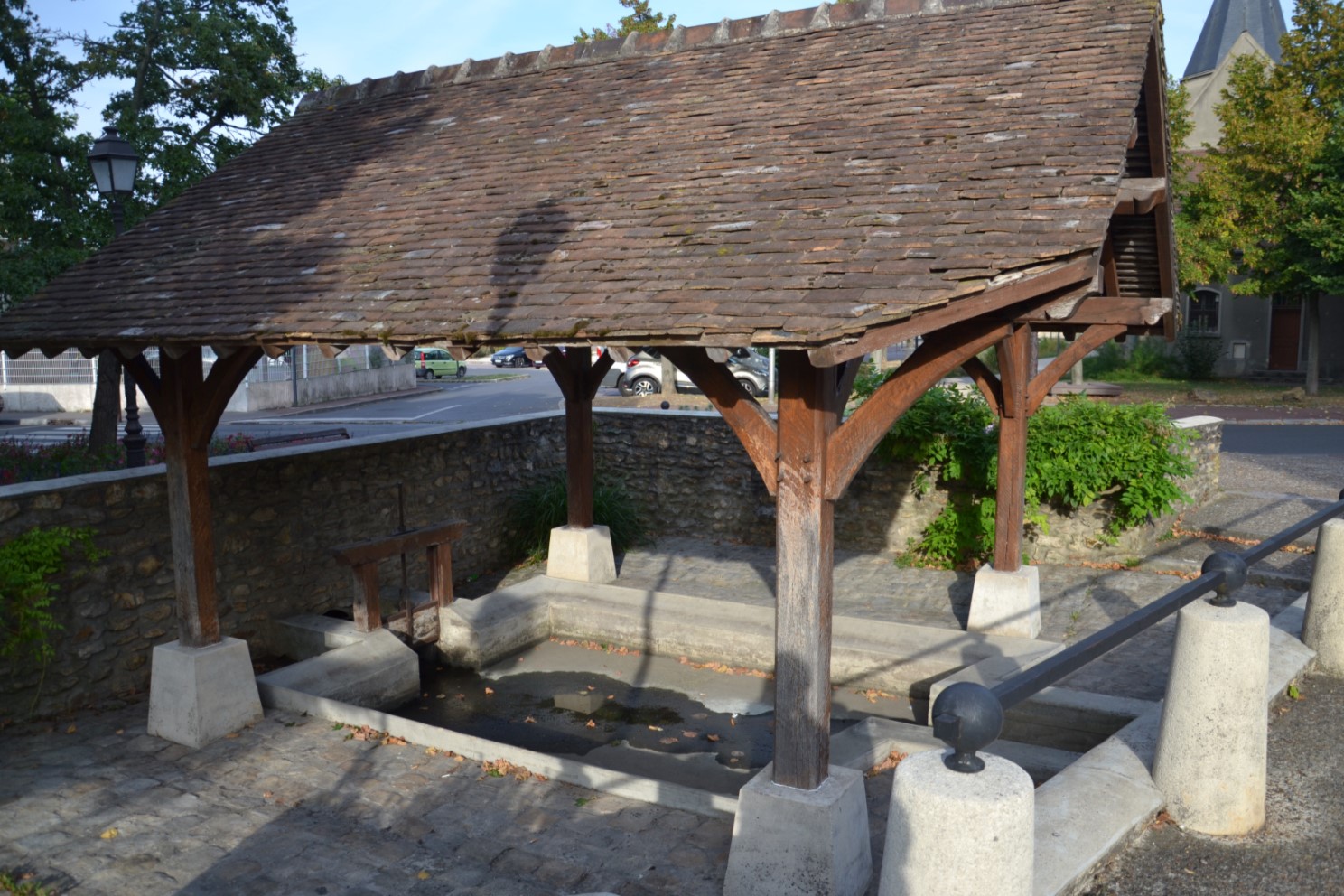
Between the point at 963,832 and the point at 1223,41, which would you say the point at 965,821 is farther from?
the point at 1223,41

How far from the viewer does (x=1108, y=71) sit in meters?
5.87

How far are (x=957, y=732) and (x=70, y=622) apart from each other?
6.55 meters

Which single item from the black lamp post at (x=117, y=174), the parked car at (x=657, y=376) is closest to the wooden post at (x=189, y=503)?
the black lamp post at (x=117, y=174)

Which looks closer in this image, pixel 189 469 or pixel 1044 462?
pixel 189 469

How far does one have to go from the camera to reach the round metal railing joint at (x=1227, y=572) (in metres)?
3.98

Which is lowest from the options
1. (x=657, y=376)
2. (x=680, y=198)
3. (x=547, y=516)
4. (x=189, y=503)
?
(x=547, y=516)

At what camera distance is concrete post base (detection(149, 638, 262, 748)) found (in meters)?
6.52

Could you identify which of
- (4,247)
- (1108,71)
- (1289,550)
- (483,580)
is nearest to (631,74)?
(1108,71)

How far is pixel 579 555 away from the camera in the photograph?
995 cm

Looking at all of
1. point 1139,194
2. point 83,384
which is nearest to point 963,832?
point 1139,194

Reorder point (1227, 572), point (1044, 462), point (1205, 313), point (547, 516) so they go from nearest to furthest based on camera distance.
Answer: point (1227, 572) → point (1044, 462) → point (547, 516) → point (1205, 313)

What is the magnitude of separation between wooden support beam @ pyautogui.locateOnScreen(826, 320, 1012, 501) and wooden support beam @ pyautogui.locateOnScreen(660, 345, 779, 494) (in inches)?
11.0

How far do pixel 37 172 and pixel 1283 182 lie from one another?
24.2m

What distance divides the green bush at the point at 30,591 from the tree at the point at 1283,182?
22.6 meters
